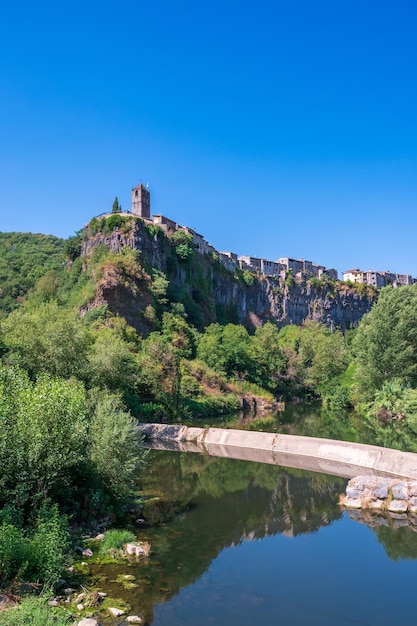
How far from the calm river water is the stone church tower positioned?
64.3 metres

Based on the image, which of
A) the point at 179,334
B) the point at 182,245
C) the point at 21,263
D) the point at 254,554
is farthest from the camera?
the point at 21,263

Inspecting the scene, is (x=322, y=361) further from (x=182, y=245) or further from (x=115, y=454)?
(x=115, y=454)

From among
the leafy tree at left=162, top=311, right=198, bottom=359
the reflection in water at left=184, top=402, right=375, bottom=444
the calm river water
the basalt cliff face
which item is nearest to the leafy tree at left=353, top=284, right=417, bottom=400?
the reflection in water at left=184, top=402, right=375, bottom=444

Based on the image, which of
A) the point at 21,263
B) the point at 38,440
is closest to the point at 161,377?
the point at 38,440

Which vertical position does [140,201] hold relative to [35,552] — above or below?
above

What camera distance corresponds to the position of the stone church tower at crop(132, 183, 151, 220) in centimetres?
8538

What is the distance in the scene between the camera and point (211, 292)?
9769 cm

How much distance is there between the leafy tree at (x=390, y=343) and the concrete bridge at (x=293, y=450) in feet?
64.2

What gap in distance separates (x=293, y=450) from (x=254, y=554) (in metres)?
16.2

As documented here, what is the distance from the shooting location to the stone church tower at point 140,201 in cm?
8538

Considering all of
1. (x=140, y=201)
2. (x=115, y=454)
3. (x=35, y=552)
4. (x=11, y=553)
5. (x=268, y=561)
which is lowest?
(x=268, y=561)

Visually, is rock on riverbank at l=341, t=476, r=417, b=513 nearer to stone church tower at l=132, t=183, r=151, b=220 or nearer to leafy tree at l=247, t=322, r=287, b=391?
leafy tree at l=247, t=322, r=287, b=391

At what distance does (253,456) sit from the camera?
33781mm

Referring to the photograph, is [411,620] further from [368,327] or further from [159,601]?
[368,327]
